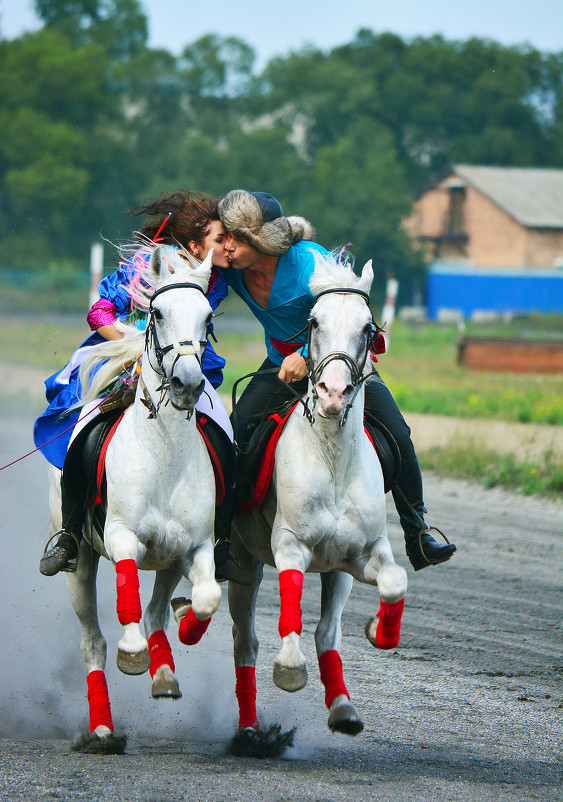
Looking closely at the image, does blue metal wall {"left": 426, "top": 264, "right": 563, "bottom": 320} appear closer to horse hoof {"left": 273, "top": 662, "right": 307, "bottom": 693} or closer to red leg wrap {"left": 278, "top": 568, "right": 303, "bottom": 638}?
red leg wrap {"left": 278, "top": 568, "right": 303, "bottom": 638}

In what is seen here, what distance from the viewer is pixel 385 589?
4.37m

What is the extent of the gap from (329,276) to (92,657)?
220 centimetres

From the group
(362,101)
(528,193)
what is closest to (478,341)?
(528,193)

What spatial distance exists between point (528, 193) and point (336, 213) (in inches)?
571

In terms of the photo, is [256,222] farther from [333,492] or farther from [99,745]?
[99,745]

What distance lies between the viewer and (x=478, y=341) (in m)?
21.8

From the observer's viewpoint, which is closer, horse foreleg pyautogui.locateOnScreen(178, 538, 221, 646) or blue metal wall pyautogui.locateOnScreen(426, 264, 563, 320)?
horse foreleg pyautogui.locateOnScreen(178, 538, 221, 646)

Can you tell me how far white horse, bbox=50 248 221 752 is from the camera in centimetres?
421

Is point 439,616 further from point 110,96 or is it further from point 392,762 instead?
point 110,96

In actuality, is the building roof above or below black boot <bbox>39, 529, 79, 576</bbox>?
above

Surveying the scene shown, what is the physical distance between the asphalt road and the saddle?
123cm

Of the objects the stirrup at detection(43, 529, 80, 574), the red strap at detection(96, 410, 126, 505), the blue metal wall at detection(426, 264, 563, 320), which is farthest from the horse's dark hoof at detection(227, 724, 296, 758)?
the blue metal wall at detection(426, 264, 563, 320)

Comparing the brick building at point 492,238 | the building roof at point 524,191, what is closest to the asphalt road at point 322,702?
the brick building at point 492,238

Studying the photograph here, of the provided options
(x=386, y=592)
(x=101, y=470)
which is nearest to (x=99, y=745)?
(x=101, y=470)
